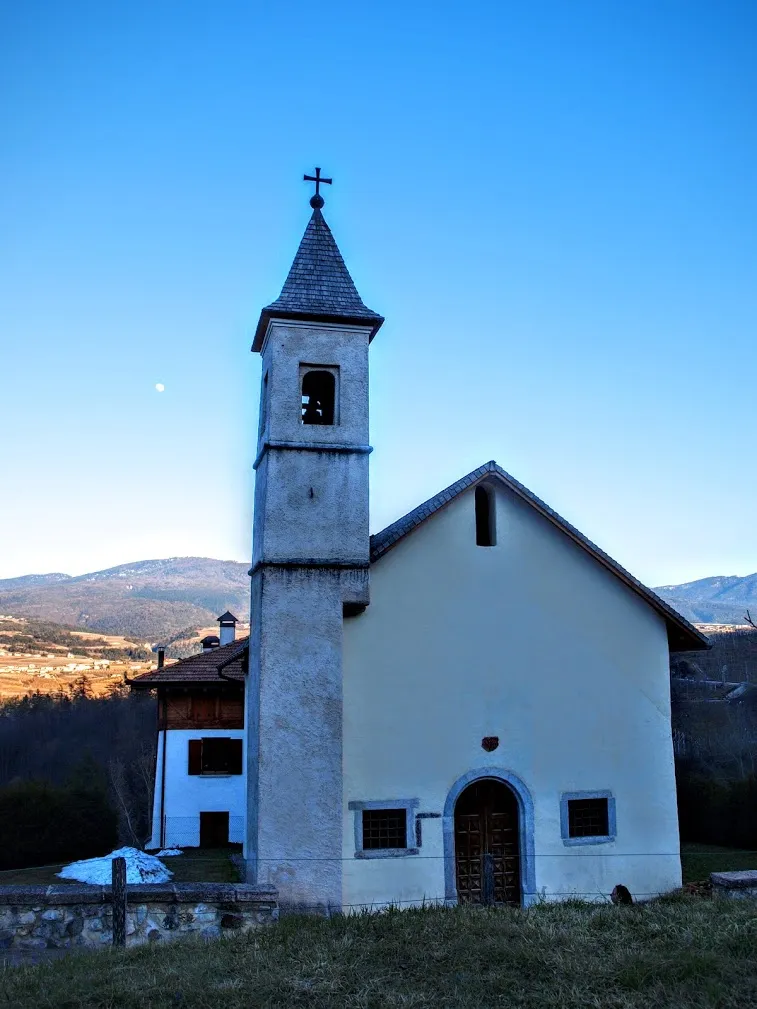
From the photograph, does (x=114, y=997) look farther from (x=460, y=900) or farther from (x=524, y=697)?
(x=524, y=697)

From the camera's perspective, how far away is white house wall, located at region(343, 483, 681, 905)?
12570 millimetres

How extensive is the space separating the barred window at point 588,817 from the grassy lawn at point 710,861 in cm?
329

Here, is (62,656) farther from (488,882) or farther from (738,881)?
(738,881)

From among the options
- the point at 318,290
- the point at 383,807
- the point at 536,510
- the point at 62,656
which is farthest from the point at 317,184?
the point at 62,656

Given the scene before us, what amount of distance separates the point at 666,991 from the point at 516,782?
5988mm

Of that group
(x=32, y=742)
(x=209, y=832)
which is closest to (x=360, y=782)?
(x=209, y=832)

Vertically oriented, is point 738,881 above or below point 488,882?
above

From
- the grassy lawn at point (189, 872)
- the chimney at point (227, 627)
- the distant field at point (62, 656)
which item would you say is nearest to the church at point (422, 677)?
the grassy lawn at point (189, 872)

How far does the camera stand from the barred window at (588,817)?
43.3ft

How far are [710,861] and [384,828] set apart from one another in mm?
9497

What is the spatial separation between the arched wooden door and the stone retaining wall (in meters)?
3.78

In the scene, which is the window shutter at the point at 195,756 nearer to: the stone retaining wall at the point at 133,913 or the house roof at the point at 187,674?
the house roof at the point at 187,674

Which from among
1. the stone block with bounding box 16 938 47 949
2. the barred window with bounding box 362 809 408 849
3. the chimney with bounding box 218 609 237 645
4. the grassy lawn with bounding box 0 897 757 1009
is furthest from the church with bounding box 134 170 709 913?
the chimney with bounding box 218 609 237 645

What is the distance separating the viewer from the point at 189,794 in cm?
2294
